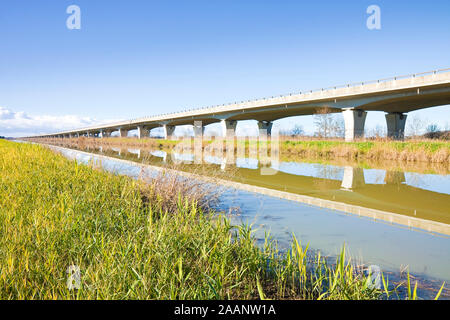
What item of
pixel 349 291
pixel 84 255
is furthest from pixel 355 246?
pixel 84 255

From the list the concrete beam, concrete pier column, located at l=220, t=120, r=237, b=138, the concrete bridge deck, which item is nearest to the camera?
the concrete bridge deck

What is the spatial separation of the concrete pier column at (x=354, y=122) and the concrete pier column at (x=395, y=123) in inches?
248

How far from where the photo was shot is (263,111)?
40.9m

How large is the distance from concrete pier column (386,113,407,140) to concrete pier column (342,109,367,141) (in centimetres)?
630

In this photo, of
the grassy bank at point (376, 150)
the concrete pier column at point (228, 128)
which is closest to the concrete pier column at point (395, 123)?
the grassy bank at point (376, 150)

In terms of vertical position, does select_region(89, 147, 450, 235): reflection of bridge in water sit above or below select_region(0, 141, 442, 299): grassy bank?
below

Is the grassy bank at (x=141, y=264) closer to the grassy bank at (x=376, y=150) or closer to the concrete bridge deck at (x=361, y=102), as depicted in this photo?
the grassy bank at (x=376, y=150)

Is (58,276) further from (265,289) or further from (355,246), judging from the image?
(355,246)

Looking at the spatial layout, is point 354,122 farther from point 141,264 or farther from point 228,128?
point 141,264

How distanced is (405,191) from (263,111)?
105 ft

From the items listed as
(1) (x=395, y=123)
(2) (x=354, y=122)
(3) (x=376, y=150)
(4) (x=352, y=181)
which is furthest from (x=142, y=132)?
(4) (x=352, y=181)

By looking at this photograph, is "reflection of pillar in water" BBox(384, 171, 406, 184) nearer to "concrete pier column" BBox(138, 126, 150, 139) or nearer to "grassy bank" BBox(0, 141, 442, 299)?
"grassy bank" BBox(0, 141, 442, 299)

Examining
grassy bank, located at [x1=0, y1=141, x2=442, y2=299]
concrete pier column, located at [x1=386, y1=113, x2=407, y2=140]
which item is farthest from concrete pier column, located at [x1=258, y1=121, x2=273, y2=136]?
grassy bank, located at [x1=0, y1=141, x2=442, y2=299]

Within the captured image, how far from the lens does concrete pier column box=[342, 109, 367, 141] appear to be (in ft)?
108
